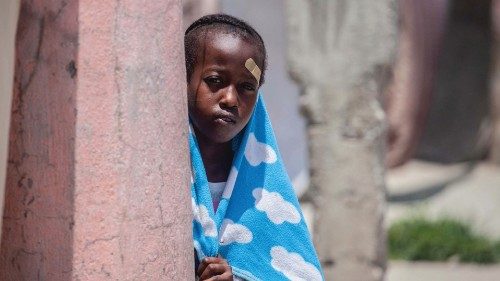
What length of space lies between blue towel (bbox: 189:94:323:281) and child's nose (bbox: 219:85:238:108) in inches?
4.3

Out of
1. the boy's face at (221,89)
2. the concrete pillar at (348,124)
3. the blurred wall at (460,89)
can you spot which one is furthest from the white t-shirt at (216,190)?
the blurred wall at (460,89)

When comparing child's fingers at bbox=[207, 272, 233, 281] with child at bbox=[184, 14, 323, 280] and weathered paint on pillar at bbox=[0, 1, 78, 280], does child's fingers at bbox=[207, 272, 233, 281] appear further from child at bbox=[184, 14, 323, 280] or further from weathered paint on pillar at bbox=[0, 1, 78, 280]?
weathered paint on pillar at bbox=[0, 1, 78, 280]

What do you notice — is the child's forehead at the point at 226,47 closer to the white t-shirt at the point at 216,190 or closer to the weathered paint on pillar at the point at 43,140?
the white t-shirt at the point at 216,190

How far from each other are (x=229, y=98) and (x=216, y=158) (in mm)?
209

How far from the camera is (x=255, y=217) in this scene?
3.13 metres

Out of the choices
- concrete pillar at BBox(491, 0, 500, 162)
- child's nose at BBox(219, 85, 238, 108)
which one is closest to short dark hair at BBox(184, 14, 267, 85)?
child's nose at BBox(219, 85, 238, 108)

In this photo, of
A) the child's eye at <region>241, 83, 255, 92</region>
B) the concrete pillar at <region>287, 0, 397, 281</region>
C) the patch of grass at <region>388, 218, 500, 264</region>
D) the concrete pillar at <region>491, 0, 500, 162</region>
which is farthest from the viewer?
the concrete pillar at <region>491, 0, 500, 162</region>

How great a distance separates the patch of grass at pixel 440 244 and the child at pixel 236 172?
7.49 meters

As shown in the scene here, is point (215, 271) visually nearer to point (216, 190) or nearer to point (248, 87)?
point (216, 190)

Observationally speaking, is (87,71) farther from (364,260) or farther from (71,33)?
(364,260)

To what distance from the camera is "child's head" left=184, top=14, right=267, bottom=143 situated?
9.90ft

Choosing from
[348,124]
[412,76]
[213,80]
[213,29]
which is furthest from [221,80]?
[412,76]

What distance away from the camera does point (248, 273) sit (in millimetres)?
3102

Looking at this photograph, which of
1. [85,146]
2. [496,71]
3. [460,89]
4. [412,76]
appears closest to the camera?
[85,146]
